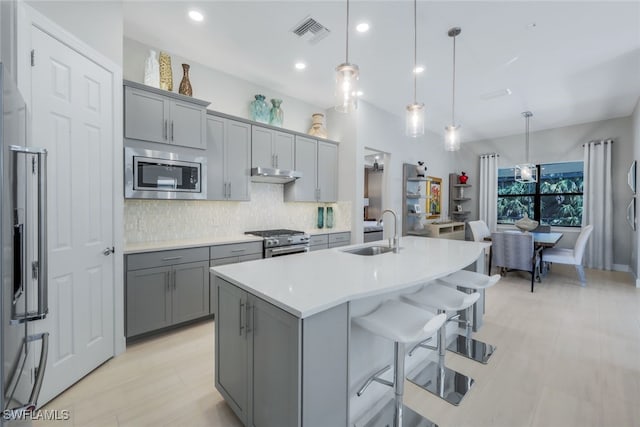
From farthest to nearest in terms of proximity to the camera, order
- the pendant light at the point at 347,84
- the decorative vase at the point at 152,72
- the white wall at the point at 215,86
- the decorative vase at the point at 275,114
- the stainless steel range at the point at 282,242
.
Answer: the decorative vase at the point at 275,114 → the stainless steel range at the point at 282,242 → the white wall at the point at 215,86 → the decorative vase at the point at 152,72 → the pendant light at the point at 347,84

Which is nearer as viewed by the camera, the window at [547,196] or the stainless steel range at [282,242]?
the stainless steel range at [282,242]

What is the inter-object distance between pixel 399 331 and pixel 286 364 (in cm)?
60

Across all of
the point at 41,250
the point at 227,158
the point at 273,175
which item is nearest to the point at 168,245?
the point at 227,158

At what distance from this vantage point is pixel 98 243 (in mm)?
2166

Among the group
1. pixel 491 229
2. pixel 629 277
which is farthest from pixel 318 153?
pixel 629 277

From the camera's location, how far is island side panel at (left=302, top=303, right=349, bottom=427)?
3.92 feet

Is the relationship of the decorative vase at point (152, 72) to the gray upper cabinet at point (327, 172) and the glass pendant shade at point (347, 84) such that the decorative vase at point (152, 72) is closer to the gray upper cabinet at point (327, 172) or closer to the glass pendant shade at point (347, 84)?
the glass pendant shade at point (347, 84)

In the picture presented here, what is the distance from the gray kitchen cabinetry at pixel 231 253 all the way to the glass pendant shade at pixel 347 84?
1931 millimetres

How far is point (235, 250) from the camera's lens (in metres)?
3.16

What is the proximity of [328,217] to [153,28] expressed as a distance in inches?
131

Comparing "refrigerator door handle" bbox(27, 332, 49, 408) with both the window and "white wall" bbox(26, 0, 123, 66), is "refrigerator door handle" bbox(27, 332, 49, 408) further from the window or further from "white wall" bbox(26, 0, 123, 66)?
the window

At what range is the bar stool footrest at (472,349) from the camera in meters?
2.36

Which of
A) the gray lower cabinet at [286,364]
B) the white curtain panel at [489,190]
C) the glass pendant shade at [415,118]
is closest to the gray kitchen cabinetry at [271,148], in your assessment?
the glass pendant shade at [415,118]

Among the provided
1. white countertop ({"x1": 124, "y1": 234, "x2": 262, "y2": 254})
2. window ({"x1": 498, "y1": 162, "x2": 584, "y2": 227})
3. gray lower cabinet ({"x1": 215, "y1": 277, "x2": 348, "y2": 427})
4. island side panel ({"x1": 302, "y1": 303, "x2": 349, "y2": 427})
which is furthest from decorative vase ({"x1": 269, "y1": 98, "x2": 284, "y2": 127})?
window ({"x1": 498, "y1": 162, "x2": 584, "y2": 227})
